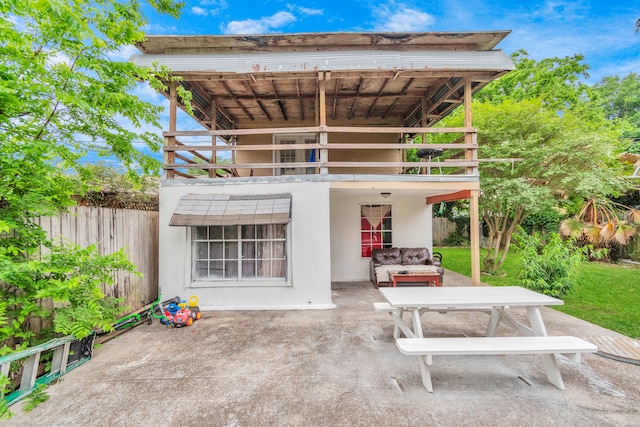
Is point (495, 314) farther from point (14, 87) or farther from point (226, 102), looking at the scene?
point (226, 102)

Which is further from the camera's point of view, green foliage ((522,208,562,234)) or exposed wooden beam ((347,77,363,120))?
green foliage ((522,208,562,234))

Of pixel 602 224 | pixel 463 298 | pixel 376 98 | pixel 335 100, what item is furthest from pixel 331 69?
pixel 602 224

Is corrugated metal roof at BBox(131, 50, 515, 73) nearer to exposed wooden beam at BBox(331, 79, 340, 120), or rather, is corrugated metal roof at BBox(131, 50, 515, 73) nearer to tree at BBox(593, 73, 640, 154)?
exposed wooden beam at BBox(331, 79, 340, 120)

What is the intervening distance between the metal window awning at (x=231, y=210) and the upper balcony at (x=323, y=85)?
74 cm

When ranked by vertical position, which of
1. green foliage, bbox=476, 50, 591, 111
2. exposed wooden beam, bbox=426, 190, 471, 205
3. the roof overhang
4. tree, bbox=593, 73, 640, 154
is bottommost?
exposed wooden beam, bbox=426, 190, 471, 205

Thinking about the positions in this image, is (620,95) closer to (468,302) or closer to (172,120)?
(468,302)

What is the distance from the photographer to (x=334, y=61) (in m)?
5.57

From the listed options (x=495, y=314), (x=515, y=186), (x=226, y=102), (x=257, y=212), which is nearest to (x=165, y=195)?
(x=257, y=212)

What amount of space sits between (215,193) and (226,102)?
142 inches

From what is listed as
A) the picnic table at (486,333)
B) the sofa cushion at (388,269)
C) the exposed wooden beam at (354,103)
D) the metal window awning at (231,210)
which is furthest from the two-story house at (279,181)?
the picnic table at (486,333)

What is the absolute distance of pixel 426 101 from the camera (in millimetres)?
7902

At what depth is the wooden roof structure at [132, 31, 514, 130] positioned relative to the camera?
5555 millimetres

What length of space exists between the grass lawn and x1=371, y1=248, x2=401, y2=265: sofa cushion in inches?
107

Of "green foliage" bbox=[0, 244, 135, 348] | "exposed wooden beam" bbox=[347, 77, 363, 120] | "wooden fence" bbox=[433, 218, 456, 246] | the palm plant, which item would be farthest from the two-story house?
"wooden fence" bbox=[433, 218, 456, 246]
